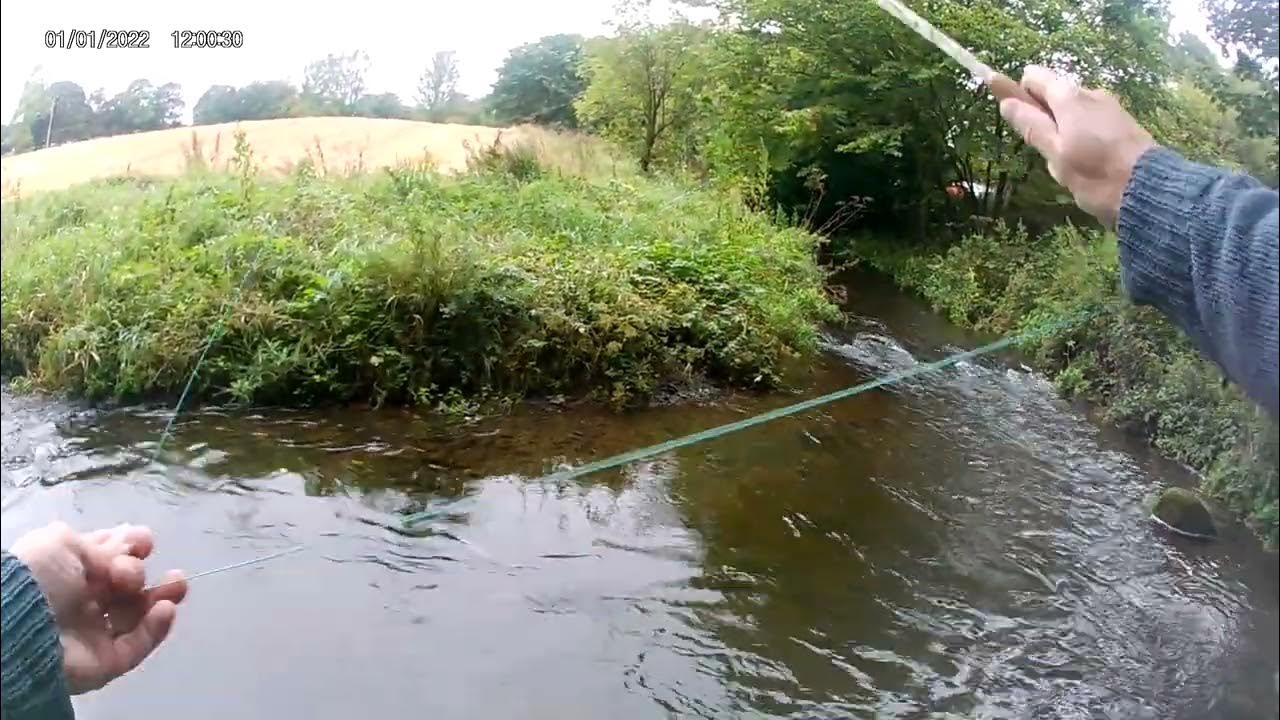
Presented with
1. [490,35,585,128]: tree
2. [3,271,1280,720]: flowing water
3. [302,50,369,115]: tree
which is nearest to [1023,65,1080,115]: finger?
[3,271,1280,720]: flowing water

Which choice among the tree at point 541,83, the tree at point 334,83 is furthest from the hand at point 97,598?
the tree at point 541,83

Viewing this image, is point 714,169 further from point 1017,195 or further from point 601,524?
point 601,524

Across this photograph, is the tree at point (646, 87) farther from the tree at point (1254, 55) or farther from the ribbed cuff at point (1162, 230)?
the ribbed cuff at point (1162, 230)

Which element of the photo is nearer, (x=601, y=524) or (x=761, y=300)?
(x=601, y=524)

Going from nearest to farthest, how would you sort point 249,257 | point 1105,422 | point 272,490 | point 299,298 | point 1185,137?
1. point 1185,137
2. point 272,490
3. point 249,257
4. point 299,298
5. point 1105,422

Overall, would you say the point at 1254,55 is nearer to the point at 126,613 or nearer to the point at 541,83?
the point at 126,613

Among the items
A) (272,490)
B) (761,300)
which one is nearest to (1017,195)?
(761,300)

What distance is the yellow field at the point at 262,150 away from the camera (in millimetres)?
1062

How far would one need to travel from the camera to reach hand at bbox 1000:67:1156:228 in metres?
0.64

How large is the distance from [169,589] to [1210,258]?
0.85m

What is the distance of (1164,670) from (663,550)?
4.48 ft

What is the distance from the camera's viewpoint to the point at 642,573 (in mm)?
2766

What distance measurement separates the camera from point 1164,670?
2391mm

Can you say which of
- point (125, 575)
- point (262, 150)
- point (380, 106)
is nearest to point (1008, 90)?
point (125, 575)
